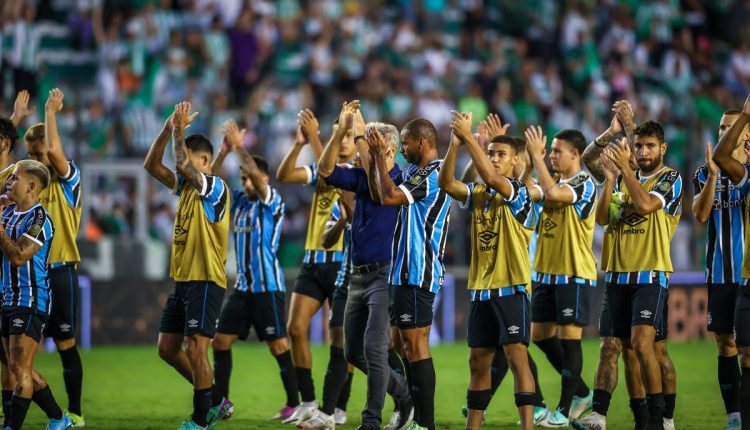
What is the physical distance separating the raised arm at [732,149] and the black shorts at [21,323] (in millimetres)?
5390

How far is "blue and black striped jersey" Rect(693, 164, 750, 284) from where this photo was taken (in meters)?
9.54

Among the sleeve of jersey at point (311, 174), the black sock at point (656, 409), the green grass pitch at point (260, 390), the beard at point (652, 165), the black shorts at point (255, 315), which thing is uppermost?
the beard at point (652, 165)

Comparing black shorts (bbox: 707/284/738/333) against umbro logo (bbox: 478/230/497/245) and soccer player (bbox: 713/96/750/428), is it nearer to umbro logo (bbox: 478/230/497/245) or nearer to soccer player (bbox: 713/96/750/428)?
soccer player (bbox: 713/96/750/428)

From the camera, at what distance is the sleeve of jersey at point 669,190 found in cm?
921

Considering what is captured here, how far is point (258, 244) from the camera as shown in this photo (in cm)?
1133

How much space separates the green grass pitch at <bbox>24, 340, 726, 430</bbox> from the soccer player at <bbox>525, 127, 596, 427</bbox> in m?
0.63

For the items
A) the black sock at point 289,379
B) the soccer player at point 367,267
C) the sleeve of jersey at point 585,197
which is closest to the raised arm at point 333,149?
the soccer player at point 367,267

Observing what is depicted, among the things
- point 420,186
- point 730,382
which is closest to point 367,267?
point 420,186

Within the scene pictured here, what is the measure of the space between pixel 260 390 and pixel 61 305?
11.4ft

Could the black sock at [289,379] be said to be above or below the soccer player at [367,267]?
below

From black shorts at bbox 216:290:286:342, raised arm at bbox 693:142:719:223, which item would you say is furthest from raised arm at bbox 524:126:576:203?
black shorts at bbox 216:290:286:342

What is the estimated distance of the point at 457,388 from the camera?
13.1m

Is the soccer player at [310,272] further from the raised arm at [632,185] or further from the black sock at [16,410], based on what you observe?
the raised arm at [632,185]

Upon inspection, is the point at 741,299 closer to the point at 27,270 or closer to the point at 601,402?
the point at 601,402
